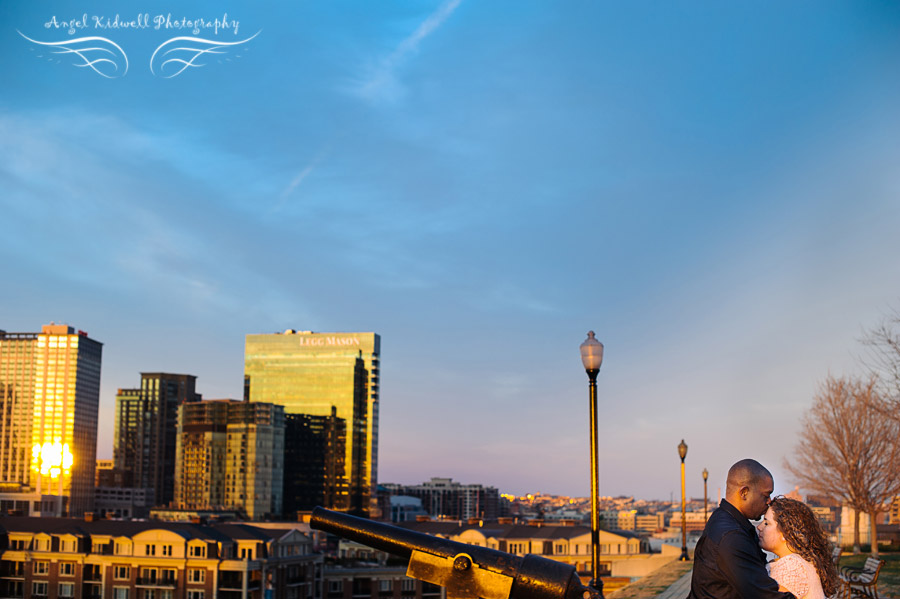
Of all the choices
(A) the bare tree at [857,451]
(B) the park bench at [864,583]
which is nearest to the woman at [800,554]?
(B) the park bench at [864,583]

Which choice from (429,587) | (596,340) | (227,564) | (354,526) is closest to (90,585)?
(227,564)

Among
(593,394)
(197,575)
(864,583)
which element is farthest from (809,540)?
(197,575)

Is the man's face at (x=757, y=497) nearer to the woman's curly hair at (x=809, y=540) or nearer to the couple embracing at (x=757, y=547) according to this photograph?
the couple embracing at (x=757, y=547)

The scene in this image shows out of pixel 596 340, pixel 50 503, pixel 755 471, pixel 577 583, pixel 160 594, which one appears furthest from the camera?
pixel 50 503

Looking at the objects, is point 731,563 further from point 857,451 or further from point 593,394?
point 857,451

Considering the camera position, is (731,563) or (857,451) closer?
(731,563)

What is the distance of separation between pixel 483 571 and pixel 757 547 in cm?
162

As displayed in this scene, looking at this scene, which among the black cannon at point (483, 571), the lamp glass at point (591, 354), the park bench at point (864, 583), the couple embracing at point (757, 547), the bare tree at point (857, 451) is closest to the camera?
the black cannon at point (483, 571)

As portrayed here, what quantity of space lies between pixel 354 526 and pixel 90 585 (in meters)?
73.5

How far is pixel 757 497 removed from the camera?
5.29 m

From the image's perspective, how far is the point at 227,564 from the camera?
68812mm

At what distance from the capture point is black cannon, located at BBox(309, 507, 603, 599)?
195 inches

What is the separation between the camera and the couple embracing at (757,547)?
510cm

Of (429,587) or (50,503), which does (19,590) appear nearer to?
(429,587)
